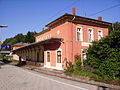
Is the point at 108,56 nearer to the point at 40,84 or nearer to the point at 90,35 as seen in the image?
the point at 40,84

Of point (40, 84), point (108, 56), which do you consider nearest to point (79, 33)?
point (108, 56)

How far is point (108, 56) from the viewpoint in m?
10.7

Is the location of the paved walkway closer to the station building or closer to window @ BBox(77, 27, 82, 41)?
the station building

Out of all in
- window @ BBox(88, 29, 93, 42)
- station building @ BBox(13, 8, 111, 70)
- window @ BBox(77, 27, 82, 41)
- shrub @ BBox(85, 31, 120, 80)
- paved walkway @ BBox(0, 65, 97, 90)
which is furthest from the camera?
window @ BBox(88, 29, 93, 42)

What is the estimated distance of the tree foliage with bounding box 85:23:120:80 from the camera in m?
9.94

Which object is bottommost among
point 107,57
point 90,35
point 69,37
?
point 107,57

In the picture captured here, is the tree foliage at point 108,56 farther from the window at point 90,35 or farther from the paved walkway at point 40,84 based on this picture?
the window at point 90,35

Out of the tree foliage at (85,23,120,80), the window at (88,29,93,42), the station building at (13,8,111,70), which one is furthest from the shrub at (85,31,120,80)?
the window at (88,29,93,42)

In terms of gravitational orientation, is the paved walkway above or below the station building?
below

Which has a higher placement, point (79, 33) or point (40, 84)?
point (79, 33)

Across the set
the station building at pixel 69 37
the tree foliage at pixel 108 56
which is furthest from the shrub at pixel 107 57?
the station building at pixel 69 37

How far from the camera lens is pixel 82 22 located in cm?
1930

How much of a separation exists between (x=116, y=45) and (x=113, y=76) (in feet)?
8.06

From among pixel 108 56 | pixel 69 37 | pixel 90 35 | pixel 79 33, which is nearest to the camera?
pixel 108 56
